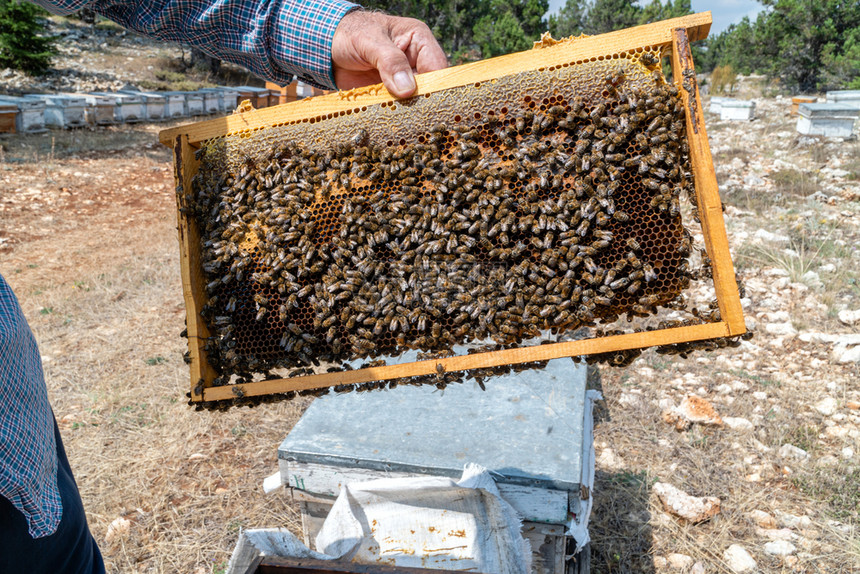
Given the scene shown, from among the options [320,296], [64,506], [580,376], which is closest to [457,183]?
[320,296]

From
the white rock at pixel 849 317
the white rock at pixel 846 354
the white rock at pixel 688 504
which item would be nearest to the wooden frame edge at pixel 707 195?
the white rock at pixel 688 504

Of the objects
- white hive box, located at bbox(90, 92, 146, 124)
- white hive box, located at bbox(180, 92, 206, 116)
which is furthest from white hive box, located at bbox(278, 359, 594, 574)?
white hive box, located at bbox(180, 92, 206, 116)

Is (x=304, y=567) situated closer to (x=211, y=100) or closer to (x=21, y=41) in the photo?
(x=211, y=100)

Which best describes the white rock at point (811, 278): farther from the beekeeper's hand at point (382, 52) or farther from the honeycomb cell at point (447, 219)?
the beekeeper's hand at point (382, 52)

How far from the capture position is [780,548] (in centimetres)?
392

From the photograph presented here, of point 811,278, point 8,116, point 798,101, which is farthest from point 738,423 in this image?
point 8,116

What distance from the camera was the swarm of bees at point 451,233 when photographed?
240 cm

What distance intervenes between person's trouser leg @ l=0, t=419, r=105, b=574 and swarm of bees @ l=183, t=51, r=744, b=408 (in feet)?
2.43

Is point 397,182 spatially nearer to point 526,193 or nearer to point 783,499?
point 526,193

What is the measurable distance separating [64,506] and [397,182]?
1919 mm

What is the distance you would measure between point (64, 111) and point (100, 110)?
1193 mm

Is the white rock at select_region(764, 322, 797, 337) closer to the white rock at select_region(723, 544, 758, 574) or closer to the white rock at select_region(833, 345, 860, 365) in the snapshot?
the white rock at select_region(833, 345, 860, 365)

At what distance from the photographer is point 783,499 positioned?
436 cm

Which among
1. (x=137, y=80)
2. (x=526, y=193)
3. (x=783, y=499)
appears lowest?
(x=783, y=499)
